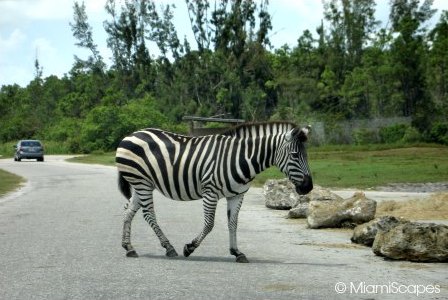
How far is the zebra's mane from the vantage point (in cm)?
1088

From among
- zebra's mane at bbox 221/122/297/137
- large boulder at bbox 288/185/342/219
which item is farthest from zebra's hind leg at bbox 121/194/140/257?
large boulder at bbox 288/185/342/219

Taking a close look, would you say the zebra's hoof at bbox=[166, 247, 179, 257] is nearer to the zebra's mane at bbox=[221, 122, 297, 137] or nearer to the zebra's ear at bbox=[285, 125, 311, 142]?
the zebra's mane at bbox=[221, 122, 297, 137]

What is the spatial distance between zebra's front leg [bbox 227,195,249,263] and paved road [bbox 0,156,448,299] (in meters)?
0.13

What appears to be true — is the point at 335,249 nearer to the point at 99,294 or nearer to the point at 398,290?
the point at 398,290

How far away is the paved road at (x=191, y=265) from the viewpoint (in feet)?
26.2

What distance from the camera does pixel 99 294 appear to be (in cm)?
775

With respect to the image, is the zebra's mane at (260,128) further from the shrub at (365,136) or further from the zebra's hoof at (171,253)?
the shrub at (365,136)

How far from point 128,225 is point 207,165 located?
1.46 metres

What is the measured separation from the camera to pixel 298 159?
10516 mm

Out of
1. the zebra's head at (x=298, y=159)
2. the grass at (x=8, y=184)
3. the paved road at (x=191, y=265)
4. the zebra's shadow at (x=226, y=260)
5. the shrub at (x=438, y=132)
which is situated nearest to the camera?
the paved road at (x=191, y=265)

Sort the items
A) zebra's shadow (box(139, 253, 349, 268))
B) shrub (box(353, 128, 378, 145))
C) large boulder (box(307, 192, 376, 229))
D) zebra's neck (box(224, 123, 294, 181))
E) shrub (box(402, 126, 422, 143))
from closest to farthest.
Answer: zebra's shadow (box(139, 253, 349, 268)) → zebra's neck (box(224, 123, 294, 181)) → large boulder (box(307, 192, 376, 229)) → shrub (box(402, 126, 422, 143)) → shrub (box(353, 128, 378, 145))

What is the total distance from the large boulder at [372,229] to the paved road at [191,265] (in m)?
0.21

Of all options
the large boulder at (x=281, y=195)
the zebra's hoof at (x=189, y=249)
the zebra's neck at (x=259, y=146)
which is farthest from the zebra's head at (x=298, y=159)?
the large boulder at (x=281, y=195)

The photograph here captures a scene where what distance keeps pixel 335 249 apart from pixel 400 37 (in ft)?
185
